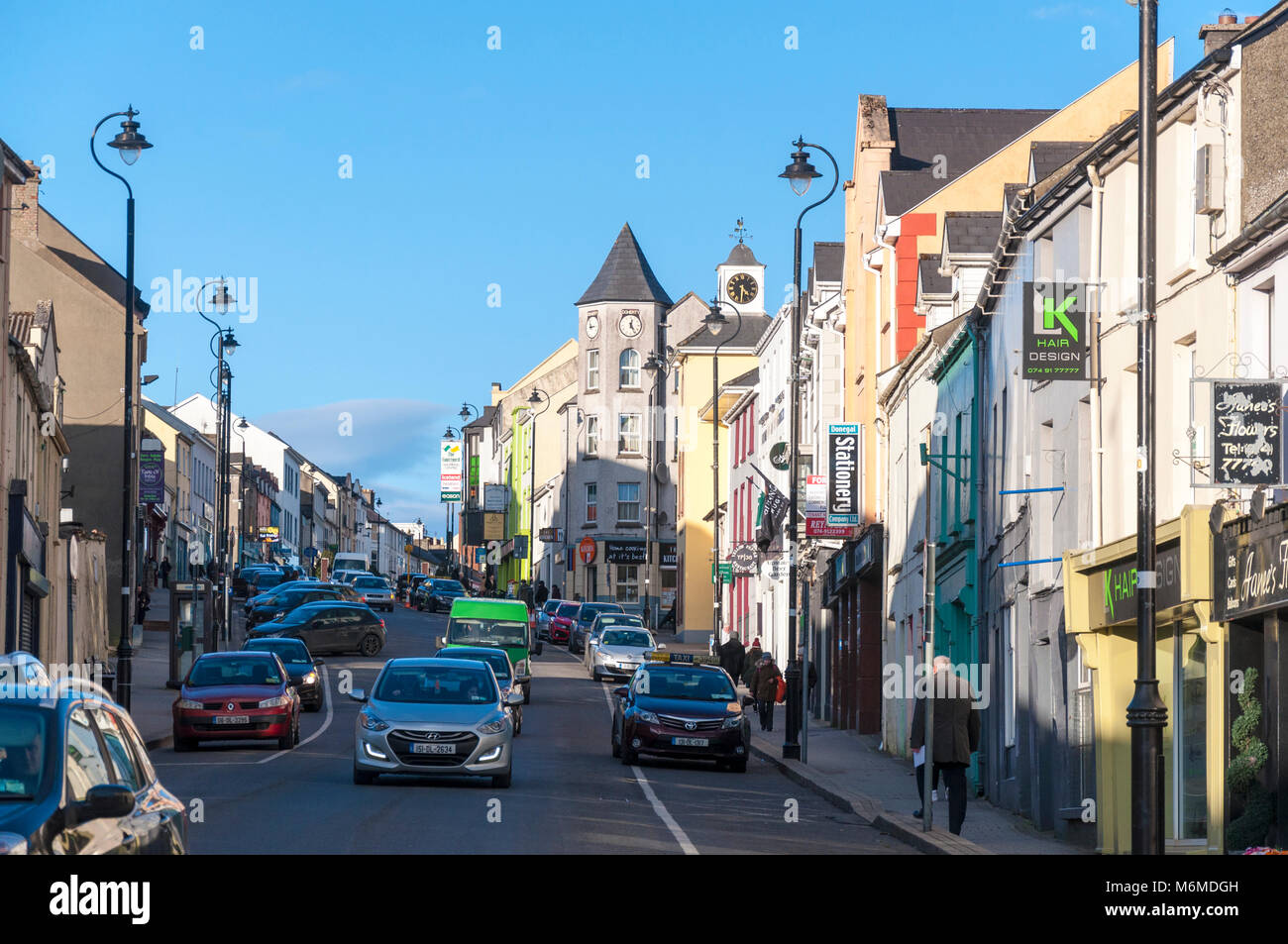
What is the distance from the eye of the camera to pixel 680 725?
1080 inches

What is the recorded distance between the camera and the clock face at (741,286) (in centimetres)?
8281

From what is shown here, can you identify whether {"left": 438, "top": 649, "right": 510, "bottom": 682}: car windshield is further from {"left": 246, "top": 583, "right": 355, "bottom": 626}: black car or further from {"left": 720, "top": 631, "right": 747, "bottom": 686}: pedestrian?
{"left": 246, "top": 583, "right": 355, "bottom": 626}: black car

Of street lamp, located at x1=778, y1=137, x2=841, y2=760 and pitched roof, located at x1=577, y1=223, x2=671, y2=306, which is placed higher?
pitched roof, located at x1=577, y1=223, x2=671, y2=306

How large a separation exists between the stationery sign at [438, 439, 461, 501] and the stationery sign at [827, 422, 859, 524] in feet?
307

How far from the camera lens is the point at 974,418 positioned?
25.8 meters

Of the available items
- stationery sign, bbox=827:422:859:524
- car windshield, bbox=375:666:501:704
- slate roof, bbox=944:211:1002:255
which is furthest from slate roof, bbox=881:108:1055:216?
car windshield, bbox=375:666:501:704

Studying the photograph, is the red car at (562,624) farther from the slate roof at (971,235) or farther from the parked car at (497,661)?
the slate roof at (971,235)

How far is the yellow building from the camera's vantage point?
7538cm

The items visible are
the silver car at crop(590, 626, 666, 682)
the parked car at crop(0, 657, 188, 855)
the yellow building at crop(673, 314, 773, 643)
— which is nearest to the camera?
the parked car at crop(0, 657, 188, 855)

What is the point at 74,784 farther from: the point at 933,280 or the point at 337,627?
the point at 337,627

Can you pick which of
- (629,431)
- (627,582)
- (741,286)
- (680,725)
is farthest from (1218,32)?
(629,431)

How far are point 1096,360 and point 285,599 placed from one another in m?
44.2

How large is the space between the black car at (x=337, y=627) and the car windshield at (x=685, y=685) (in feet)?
78.9

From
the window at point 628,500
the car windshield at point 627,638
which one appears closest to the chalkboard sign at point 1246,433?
the car windshield at point 627,638
